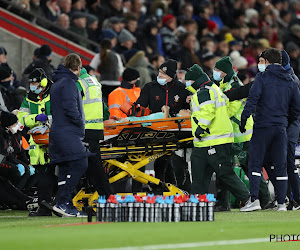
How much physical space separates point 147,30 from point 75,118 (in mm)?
10846

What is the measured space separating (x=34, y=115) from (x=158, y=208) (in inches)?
127

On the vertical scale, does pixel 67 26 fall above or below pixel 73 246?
above

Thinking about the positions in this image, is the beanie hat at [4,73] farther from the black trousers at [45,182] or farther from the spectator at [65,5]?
the spectator at [65,5]

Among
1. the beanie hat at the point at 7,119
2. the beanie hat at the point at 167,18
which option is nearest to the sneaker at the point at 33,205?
the beanie hat at the point at 7,119

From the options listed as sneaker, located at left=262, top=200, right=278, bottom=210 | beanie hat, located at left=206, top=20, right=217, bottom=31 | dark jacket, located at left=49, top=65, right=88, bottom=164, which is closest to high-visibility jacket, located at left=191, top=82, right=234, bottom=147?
sneaker, located at left=262, top=200, right=278, bottom=210

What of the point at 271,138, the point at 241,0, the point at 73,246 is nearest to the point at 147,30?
the point at 241,0

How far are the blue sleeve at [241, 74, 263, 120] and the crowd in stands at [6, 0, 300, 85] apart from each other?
409 cm

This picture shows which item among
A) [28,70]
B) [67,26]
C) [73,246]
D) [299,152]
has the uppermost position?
[67,26]

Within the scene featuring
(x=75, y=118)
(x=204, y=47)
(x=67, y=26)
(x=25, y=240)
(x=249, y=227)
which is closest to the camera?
(x=25, y=240)

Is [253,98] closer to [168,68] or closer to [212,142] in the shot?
[212,142]

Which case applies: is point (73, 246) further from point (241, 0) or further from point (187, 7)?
point (241, 0)

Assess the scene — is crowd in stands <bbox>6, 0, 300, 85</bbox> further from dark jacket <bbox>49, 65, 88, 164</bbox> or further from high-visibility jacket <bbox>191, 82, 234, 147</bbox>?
dark jacket <bbox>49, 65, 88, 164</bbox>

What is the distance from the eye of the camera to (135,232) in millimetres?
10461

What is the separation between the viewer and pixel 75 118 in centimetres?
1323
